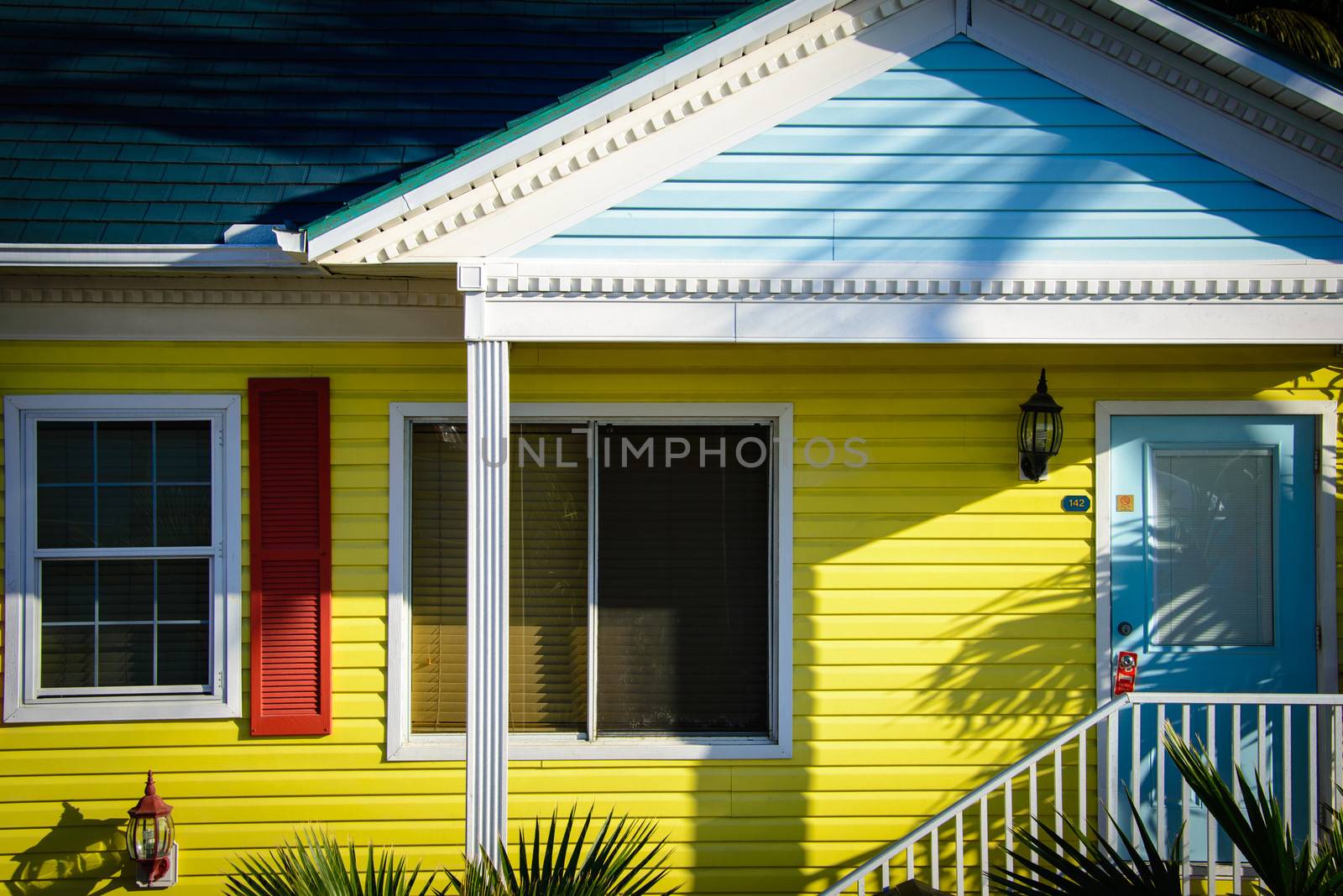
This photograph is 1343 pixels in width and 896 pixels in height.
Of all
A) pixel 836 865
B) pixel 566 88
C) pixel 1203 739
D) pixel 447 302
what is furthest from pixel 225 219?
pixel 1203 739

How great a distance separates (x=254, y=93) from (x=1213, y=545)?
5593mm

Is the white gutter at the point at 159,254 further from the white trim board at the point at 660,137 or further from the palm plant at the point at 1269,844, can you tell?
the palm plant at the point at 1269,844

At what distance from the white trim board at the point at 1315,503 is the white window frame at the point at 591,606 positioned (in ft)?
5.21

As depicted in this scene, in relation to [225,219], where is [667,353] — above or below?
below

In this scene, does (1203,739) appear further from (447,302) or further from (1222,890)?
(447,302)

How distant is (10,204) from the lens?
483 centimetres

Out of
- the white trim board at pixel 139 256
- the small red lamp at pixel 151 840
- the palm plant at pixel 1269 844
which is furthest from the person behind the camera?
the small red lamp at pixel 151 840

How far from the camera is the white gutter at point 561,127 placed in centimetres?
395

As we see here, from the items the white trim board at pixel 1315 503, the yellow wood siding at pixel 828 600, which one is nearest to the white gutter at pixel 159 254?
the yellow wood siding at pixel 828 600

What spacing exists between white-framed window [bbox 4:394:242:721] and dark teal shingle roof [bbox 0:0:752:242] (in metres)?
0.95

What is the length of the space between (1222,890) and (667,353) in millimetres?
3880

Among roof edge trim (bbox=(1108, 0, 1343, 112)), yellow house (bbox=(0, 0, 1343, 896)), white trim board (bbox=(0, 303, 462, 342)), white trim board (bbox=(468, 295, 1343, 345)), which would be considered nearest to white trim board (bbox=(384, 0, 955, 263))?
white trim board (bbox=(468, 295, 1343, 345))

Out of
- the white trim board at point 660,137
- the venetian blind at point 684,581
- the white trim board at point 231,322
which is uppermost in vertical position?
the white trim board at point 660,137

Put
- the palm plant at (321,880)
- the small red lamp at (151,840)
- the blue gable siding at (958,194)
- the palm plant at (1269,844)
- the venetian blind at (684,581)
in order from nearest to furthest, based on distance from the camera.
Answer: the palm plant at (1269,844) → the palm plant at (321,880) → the blue gable siding at (958,194) → the small red lamp at (151,840) → the venetian blind at (684,581)
